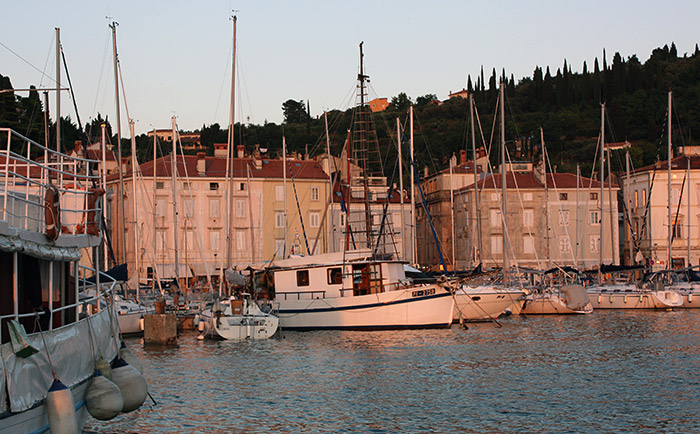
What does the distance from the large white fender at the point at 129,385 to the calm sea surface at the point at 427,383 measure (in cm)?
142

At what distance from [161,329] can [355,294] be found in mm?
9523

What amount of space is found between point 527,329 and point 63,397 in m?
28.9

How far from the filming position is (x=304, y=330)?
38875mm

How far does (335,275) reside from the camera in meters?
38.8

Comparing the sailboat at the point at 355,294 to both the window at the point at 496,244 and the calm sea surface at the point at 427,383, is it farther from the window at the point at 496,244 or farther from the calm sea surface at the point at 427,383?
the window at the point at 496,244

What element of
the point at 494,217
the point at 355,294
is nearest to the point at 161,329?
the point at 355,294

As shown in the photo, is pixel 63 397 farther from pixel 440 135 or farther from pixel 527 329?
pixel 440 135

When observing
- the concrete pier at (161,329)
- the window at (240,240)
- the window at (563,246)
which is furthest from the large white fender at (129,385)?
the window at (563,246)

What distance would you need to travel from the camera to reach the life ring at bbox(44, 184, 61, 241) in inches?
535

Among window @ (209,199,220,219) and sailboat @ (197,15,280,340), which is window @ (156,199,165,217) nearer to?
window @ (209,199,220,219)

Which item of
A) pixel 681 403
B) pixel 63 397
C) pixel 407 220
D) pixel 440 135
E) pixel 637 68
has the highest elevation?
pixel 637 68

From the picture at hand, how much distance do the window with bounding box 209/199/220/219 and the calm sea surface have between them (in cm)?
3580

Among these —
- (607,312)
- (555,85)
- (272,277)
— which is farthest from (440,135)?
(272,277)

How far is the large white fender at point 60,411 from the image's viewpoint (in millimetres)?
12539
